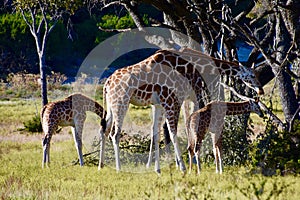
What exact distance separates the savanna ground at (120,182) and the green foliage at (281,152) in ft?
0.82

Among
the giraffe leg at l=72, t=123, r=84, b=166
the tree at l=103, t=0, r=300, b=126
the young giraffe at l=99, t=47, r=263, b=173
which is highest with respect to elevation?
the tree at l=103, t=0, r=300, b=126

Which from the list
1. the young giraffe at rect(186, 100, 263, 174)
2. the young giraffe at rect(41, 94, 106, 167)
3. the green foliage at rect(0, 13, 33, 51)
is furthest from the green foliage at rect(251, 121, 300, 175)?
the green foliage at rect(0, 13, 33, 51)

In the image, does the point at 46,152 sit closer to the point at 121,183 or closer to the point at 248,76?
the point at 121,183

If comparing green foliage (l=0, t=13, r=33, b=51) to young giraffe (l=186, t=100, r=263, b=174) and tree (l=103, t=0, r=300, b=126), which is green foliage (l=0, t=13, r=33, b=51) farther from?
young giraffe (l=186, t=100, r=263, b=174)

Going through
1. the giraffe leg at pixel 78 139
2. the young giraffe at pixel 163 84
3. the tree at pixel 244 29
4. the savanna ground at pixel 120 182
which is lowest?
the savanna ground at pixel 120 182

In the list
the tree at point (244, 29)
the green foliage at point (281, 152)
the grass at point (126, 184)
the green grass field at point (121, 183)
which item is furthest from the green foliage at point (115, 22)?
the green foliage at point (281, 152)

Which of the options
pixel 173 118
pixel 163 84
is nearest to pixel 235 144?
pixel 173 118

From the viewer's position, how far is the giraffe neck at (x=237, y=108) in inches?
412

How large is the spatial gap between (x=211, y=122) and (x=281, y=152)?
121 cm

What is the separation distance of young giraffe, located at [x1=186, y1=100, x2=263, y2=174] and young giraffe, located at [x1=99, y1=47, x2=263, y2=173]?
30cm

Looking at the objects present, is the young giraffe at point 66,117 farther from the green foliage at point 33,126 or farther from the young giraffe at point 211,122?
the green foliage at point 33,126

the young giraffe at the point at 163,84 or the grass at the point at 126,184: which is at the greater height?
the young giraffe at the point at 163,84

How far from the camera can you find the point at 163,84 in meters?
10.5

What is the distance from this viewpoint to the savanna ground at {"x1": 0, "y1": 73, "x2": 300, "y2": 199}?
774 cm
